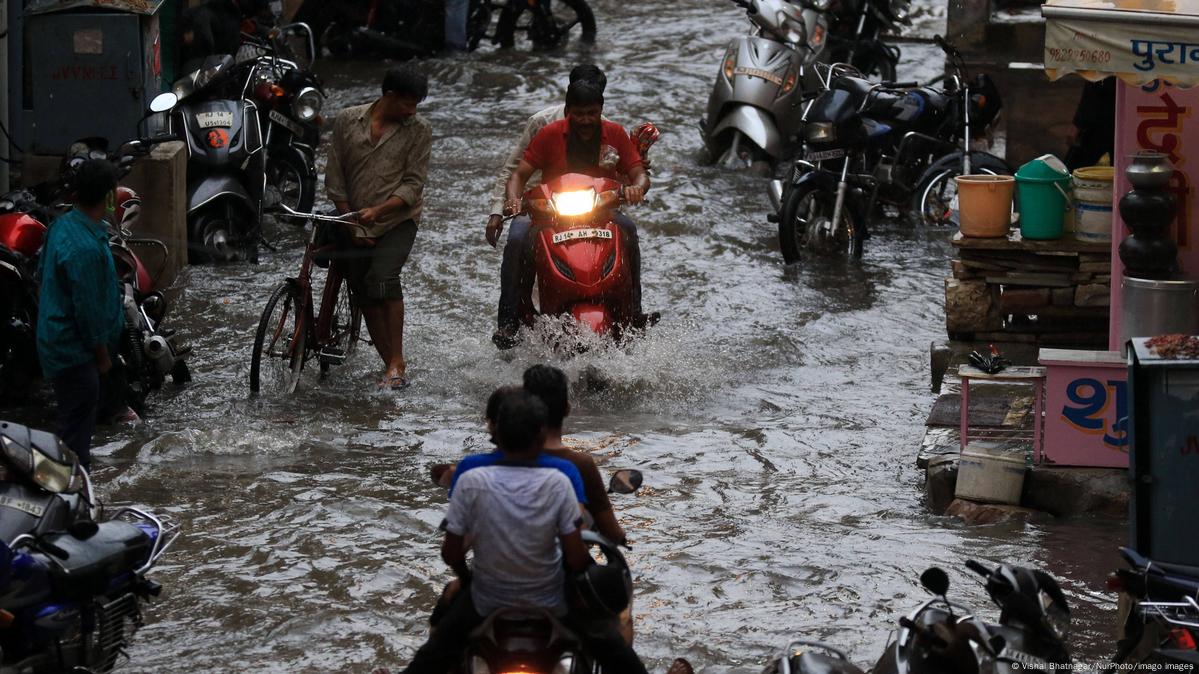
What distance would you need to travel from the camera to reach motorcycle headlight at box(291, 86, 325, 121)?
39.1ft

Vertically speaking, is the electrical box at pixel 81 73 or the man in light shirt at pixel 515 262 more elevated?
the electrical box at pixel 81 73

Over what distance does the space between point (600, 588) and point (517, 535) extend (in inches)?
10.2

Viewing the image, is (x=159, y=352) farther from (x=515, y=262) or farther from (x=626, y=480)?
(x=626, y=480)

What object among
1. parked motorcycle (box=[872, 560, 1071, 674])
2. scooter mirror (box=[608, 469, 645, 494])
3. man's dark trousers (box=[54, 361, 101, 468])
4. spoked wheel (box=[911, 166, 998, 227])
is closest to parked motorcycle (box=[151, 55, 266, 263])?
man's dark trousers (box=[54, 361, 101, 468])

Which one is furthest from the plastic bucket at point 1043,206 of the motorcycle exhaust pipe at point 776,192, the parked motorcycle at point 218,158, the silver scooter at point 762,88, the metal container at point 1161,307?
the silver scooter at point 762,88

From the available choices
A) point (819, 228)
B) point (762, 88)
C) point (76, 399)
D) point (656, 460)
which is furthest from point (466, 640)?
point (762, 88)

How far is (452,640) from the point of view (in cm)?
436

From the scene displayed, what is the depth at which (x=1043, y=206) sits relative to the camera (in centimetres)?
840

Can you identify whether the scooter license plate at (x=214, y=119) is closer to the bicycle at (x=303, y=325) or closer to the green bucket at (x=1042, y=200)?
the bicycle at (x=303, y=325)

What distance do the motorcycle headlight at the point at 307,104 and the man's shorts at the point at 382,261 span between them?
10.8ft

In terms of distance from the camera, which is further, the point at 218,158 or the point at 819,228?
the point at 819,228

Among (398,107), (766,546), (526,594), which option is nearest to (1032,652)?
(526,594)

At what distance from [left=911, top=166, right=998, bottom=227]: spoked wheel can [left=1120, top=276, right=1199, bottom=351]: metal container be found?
5.31m

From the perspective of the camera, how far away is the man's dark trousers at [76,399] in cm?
697
